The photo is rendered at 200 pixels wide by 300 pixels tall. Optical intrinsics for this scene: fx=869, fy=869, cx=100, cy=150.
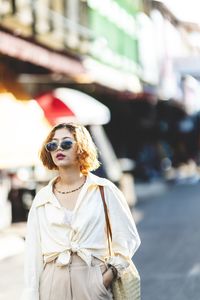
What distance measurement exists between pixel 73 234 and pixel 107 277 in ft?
0.88

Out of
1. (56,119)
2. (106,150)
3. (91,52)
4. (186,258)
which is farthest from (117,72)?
(186,258)

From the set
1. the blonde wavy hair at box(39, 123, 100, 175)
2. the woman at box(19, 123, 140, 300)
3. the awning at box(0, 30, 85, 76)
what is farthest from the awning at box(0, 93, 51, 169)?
the woman at box(19, 123, 140, 300)

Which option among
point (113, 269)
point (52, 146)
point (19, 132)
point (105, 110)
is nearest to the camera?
point (113, 269)

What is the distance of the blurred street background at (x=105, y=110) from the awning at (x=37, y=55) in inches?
1.2

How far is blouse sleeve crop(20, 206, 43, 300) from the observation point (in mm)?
4211

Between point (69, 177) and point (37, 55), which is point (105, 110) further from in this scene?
point (69, 177)

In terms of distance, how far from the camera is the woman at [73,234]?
4.18 meters

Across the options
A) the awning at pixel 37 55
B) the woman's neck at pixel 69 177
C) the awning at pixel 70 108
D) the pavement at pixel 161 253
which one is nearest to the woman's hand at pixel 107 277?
the woman's neck at pixel 69 177

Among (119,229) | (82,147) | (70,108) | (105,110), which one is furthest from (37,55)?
(119,229)

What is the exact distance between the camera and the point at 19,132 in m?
13.5

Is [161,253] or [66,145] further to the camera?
[161,253]

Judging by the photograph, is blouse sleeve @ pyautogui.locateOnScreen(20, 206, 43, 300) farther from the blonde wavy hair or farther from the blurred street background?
the blurred street background

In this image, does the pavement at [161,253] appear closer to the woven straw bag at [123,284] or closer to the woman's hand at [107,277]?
the woven straw bag at [123,284]

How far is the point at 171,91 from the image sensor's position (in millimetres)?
38625
